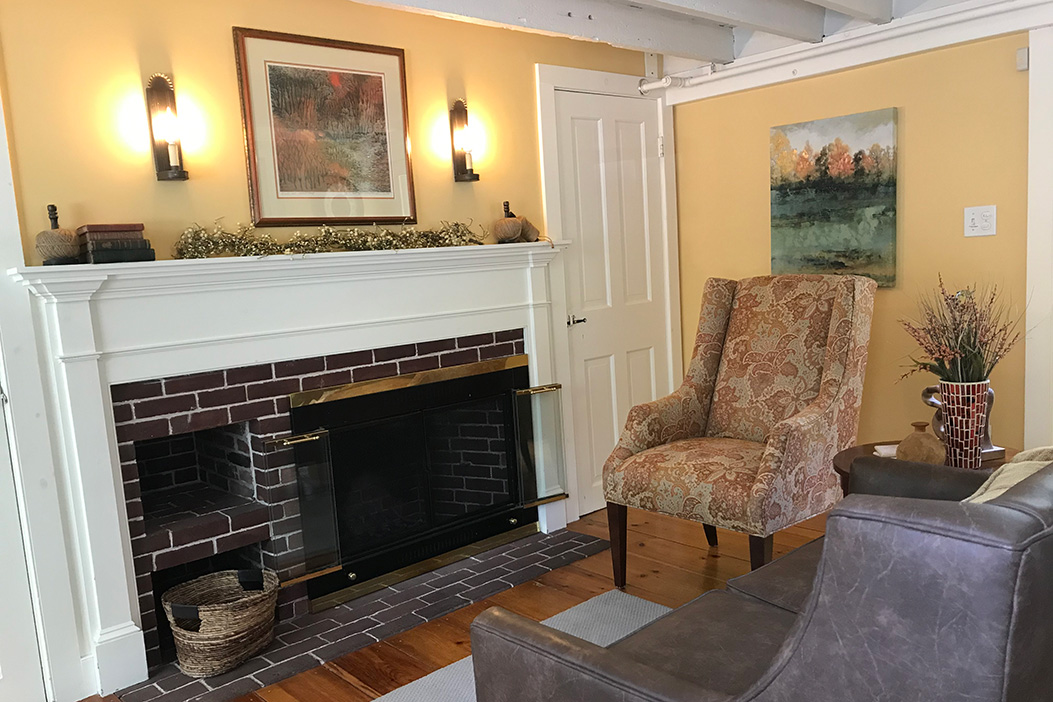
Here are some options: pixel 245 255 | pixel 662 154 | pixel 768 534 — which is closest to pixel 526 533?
pixel 768 534

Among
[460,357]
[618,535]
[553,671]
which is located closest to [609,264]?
[460,357]

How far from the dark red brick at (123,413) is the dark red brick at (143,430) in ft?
0.06

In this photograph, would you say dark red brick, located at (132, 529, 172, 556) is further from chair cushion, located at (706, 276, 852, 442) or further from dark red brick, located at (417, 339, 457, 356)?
chair cushion, located at (706, 276, 852, 442)

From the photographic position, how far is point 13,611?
8.24 feet

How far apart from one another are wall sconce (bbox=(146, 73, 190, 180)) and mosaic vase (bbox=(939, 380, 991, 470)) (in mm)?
2501

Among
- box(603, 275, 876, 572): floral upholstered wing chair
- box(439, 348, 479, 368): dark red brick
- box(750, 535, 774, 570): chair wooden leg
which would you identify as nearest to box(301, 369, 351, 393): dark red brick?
box(439, 348, 479, 368): dark red brick

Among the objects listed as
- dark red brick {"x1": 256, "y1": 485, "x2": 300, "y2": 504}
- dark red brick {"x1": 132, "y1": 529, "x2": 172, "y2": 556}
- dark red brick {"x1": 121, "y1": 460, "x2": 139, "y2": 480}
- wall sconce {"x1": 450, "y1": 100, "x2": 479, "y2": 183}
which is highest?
wall sconce {"x1": 450, "y1": 100, "x2": 479, "y2": 183}

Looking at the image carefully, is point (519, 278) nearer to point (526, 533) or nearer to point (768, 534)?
point (526, 533)

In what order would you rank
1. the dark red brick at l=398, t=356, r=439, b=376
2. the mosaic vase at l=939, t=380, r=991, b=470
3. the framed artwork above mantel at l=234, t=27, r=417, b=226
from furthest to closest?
the dark red brick at l=398, t=356, r=439, b=376, the framed artwork above mantel at l=234, t=27, r=417, b=226, the mosaic vase at l=939, t=380, r=991, b=470

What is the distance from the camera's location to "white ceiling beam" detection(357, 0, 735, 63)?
292 centimetres

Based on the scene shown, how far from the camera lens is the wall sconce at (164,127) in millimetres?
2689

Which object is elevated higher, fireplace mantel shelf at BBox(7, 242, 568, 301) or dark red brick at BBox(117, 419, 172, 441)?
fireplace mantel shelf at BBox(7, 242, 568, 301)

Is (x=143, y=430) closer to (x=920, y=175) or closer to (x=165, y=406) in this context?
(x=165, y=406)

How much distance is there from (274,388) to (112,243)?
73 cm
